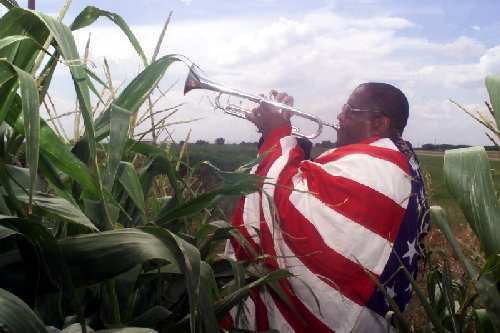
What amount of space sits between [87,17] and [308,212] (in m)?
1.30

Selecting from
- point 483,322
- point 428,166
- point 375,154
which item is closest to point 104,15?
point 483,322

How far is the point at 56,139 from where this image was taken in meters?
0.81

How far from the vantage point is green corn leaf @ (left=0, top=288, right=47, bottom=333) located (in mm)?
644

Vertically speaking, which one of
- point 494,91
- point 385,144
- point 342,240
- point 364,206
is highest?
point 494,91

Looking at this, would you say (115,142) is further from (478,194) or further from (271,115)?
(271,115)

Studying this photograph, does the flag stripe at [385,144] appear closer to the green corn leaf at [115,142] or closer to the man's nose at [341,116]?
the man's nose at [341,116]

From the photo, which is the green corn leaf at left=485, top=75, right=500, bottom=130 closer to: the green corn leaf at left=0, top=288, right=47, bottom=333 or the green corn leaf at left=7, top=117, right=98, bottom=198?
the green corn leaf at left=7, top=117, right=98, bottom=198

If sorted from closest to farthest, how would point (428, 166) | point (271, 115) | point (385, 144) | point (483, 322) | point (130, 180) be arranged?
1. point (130, 180)
2. point (483, 322)
3. point (385, 144)
4. point (271, 115)
5. point (428, 166)

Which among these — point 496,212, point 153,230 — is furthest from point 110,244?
point 496,212

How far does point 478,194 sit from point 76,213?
0.65 meters

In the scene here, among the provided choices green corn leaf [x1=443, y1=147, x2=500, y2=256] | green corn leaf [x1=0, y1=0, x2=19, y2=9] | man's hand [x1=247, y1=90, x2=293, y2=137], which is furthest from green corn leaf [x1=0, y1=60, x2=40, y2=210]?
man's hand [x1=247, y1=90, x2=293, y2=137]

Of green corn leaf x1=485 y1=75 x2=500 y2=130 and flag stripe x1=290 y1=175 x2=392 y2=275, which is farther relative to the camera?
flag stripe x1=290 y1=175 x2=392 y2=275

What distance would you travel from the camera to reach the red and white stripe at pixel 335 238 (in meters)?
2.02

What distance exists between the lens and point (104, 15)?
3.24 ft
